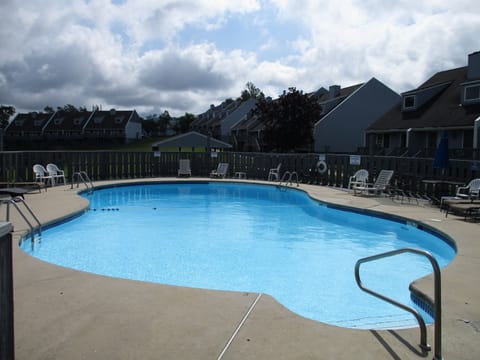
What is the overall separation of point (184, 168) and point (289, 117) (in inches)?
491

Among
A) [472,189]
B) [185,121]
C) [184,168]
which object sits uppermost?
[185,121]

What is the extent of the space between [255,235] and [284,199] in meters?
5.04

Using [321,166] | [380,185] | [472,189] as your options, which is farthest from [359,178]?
[472,189]

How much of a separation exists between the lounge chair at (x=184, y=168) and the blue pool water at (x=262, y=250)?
5.39m

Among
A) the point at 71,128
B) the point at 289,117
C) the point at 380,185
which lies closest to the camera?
the point at 380,185

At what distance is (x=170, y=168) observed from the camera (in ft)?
60.9

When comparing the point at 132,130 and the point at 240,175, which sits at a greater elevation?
the point at 132,130

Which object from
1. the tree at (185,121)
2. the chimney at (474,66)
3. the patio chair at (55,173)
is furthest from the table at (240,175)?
the tree at (185,121)

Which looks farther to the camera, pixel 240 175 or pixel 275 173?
pixel 240 175

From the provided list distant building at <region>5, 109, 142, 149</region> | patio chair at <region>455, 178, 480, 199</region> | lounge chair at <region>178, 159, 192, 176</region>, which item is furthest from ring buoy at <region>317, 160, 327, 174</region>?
distant building at <region>5, 109, 142, 149</region>

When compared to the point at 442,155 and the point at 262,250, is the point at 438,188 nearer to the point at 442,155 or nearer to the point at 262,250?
the point at 442,155

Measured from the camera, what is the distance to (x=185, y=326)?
314 centimetres

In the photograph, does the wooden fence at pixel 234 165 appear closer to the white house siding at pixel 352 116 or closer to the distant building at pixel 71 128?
the white house siding at pixel 352 116

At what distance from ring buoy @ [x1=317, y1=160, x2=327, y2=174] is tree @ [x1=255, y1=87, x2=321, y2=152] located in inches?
503
